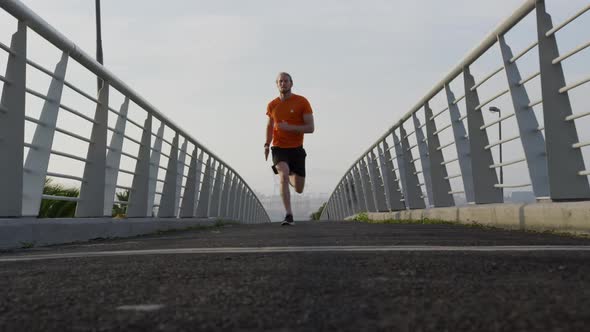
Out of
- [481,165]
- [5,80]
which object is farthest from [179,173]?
[5,80]

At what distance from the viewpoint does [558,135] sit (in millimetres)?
5375

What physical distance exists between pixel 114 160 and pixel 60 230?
213 centimetres

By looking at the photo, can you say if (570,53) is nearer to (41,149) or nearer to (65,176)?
(41,149)

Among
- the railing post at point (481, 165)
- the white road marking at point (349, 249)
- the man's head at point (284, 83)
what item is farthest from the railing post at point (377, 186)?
the white road marking at point (349, 249)

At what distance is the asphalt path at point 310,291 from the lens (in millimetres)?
1735

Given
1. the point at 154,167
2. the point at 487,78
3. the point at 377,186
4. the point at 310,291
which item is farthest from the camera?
the point at 377,186

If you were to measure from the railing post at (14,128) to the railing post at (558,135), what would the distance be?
4.05 meters

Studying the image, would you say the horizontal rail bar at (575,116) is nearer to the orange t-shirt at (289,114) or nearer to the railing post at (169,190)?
the orange t-shirt at (289,114)

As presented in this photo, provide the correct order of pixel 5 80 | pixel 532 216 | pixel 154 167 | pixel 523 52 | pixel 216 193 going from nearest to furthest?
pixel 5 80 → pixel 532 216 → pixel 523 52 → pixel 154 167 → pixel 216 193

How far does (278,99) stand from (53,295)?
6.73 metres

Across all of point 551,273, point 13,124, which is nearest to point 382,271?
point 551,273

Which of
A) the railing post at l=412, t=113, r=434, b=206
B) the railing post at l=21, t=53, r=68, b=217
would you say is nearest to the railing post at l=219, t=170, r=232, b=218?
the railing post at l=412, t=113, r=434, b=206

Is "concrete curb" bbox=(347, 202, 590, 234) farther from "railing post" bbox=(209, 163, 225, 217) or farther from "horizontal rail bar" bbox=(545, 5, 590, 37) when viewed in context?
"railing post" bbox=(209, 163, 225, 217)

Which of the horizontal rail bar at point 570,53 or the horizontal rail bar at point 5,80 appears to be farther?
the horizontal rail bar at point 5,80
